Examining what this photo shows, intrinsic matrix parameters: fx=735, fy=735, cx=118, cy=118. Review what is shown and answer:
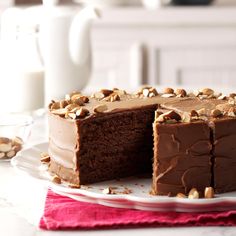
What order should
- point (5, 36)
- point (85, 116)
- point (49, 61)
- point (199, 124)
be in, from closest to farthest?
point (199, 124)
point (85, 116)
point (5, 36)
point (49, 61)

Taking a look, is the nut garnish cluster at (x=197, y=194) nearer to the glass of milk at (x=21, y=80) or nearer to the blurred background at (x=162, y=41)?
the glass of milk at (x=21, y=80)

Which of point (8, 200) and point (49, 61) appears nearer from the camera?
point (8, 200)

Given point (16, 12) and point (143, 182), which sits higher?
point (16, 12)

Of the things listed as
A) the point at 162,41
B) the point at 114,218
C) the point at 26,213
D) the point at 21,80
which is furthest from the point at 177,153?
the point at 162,41

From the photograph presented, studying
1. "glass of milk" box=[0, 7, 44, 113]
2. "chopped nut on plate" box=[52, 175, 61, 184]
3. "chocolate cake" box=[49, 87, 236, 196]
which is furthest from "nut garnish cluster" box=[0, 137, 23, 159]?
"glass of milk" box=[0, 7, 44, 113]

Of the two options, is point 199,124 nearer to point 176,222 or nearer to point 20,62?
point 176,222

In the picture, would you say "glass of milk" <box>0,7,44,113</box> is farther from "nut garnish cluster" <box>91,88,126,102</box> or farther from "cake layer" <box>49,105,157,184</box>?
"cake layer" <box>49,105,157,184</box>

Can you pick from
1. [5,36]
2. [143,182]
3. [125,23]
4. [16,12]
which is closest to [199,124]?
[143,182]

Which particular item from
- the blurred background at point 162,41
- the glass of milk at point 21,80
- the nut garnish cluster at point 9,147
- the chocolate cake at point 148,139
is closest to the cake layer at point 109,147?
the chocolate cake at point 148,139

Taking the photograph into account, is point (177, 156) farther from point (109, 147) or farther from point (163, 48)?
point (163, 48)
